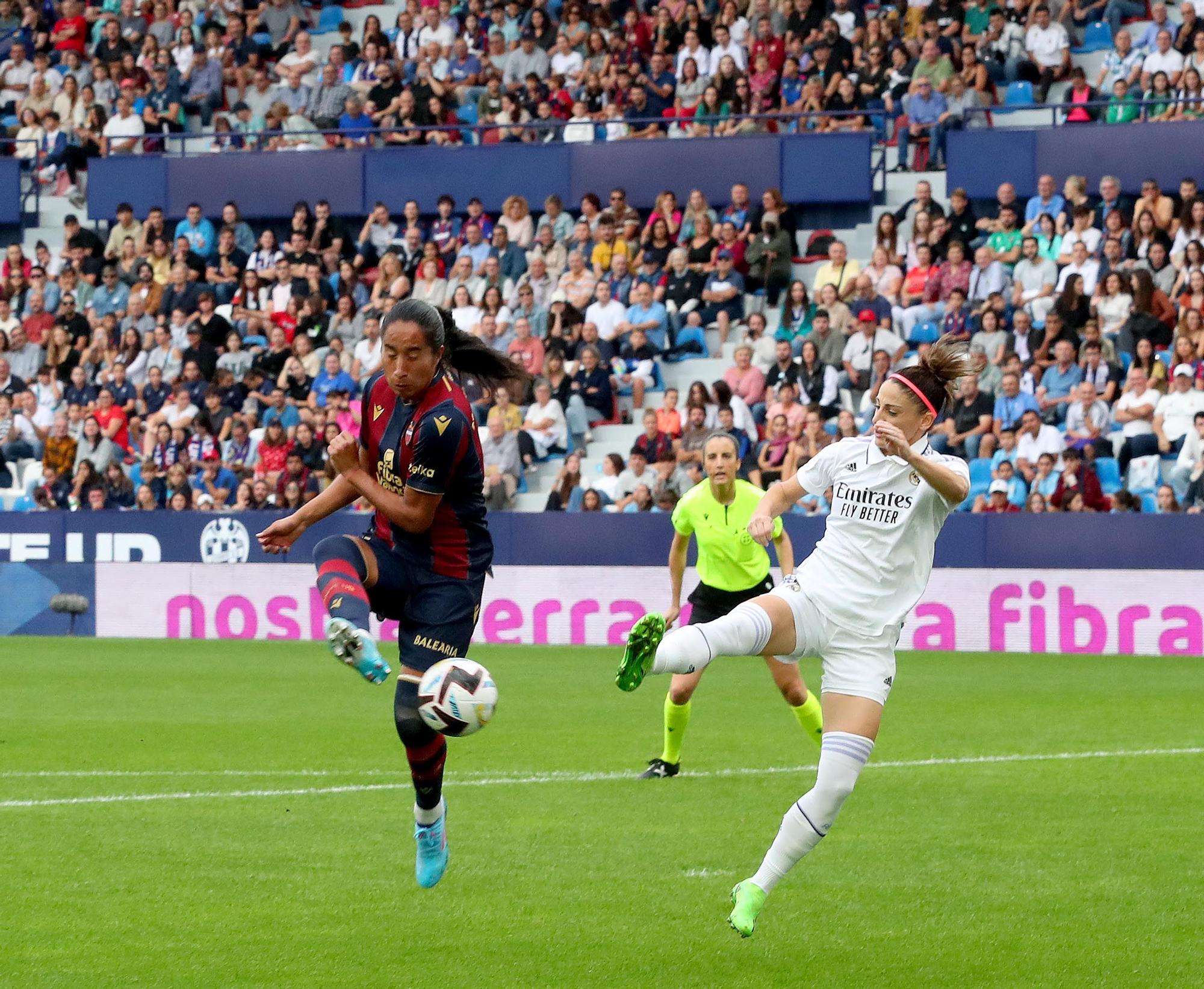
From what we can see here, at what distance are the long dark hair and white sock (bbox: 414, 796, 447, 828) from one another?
5.71 ft

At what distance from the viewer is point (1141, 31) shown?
24.5 meters

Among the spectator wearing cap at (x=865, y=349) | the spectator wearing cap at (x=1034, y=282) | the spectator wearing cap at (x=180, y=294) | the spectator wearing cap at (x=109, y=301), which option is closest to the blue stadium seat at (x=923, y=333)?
the spectator wearing cap at (x=865, y=349)

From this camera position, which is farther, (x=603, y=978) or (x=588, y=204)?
(x=588, y=204)

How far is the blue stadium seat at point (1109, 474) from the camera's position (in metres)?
20.5

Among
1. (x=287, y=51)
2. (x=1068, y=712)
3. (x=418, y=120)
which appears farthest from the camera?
(x=287, y=51)

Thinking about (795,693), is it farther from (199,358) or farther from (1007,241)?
(199,358)

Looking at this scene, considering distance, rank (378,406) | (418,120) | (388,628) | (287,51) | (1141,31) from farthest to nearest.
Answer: (287,51) → (418,120) → (1141,31) → (388,628) → (378,406)

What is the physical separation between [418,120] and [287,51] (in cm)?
334

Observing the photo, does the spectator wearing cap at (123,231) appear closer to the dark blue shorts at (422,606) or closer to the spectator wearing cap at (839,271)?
the spectator wearing cap at (839,271)

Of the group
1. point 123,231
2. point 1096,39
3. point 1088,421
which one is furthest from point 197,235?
point 1088,421

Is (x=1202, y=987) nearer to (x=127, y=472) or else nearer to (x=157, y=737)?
(x=157, y=737)

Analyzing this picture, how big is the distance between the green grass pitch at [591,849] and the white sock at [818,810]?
36 cm

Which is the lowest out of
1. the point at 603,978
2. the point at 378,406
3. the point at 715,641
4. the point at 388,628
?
the point at 388,628

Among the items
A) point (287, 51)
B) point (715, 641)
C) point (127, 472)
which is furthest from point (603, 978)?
point (287, 51)
